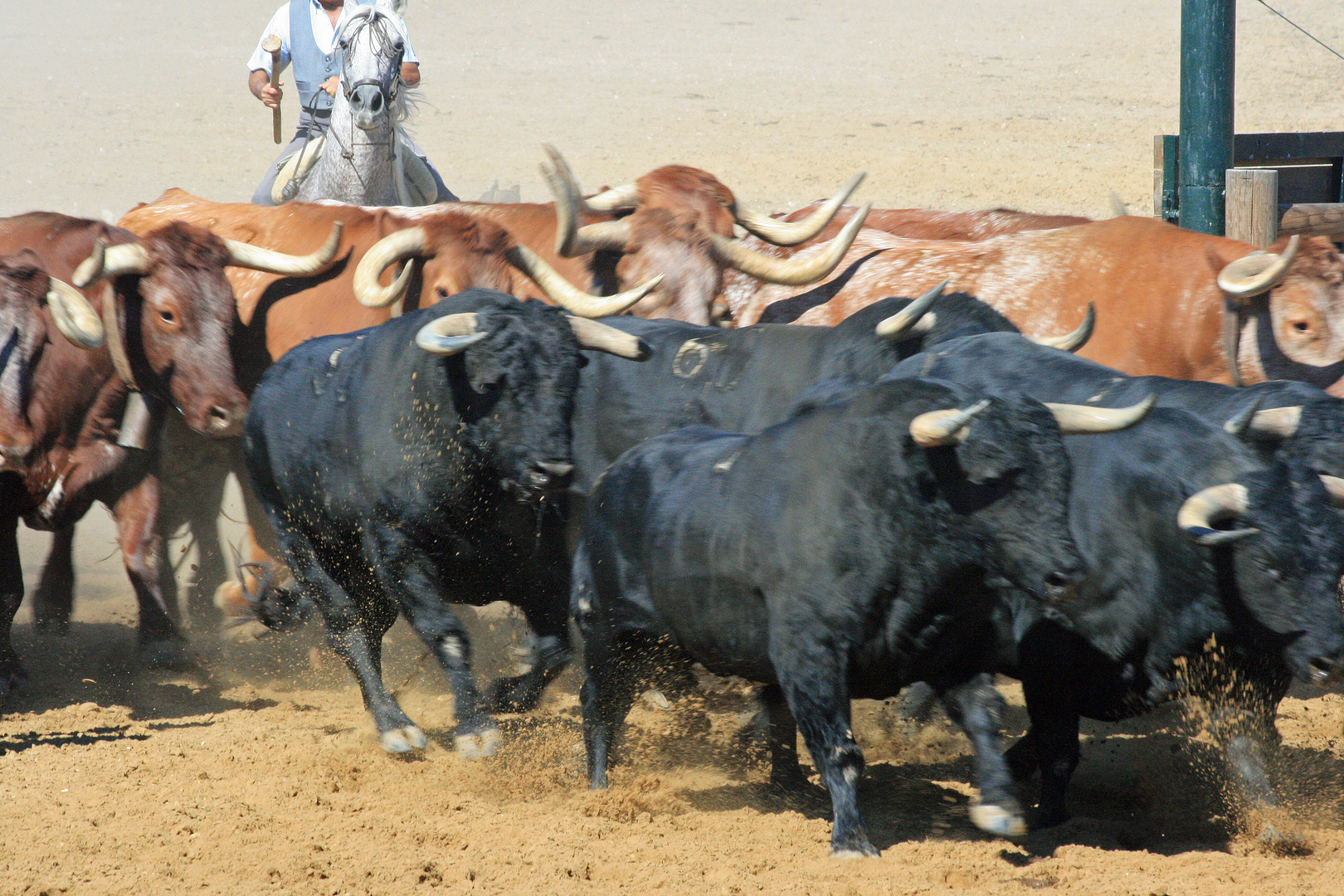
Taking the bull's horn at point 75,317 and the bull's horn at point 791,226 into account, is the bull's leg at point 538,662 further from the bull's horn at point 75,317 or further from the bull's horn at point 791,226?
the bull's horn at point 791,226

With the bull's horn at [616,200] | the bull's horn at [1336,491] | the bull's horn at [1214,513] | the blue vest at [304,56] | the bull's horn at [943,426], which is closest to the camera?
the bull's horn at [943,426]

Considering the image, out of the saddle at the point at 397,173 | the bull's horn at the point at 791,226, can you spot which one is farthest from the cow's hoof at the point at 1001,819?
the saddle at the point at 397,173

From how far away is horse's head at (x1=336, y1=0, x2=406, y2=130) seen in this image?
27.4 ft

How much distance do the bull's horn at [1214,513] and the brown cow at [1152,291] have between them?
83.1 inches

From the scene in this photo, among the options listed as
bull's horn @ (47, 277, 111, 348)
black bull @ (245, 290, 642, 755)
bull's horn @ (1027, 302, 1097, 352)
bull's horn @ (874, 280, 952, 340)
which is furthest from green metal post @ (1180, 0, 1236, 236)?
bull's horn @ (47, 277, 111, 348)

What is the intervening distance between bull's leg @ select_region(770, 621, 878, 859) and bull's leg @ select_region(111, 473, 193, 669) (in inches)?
143

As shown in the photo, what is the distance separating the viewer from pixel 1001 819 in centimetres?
399

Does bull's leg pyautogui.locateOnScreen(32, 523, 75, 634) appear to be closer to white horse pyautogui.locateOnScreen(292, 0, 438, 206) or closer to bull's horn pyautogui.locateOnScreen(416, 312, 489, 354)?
white horse pyautogui.locateOnScreen(292, 0, 438, 206)

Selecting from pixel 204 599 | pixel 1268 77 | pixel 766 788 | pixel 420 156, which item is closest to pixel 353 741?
pixel 766 788

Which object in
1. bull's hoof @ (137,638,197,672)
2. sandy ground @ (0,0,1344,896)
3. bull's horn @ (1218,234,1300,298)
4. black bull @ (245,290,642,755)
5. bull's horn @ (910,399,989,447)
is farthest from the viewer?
bull's hoof @ (137,638,197,672)

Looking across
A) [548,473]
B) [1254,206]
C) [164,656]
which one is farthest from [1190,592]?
[164,656]

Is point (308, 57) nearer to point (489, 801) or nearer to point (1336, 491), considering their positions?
point (489, 801)

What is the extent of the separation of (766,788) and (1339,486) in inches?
83.9

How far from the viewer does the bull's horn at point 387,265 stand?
661 cm
